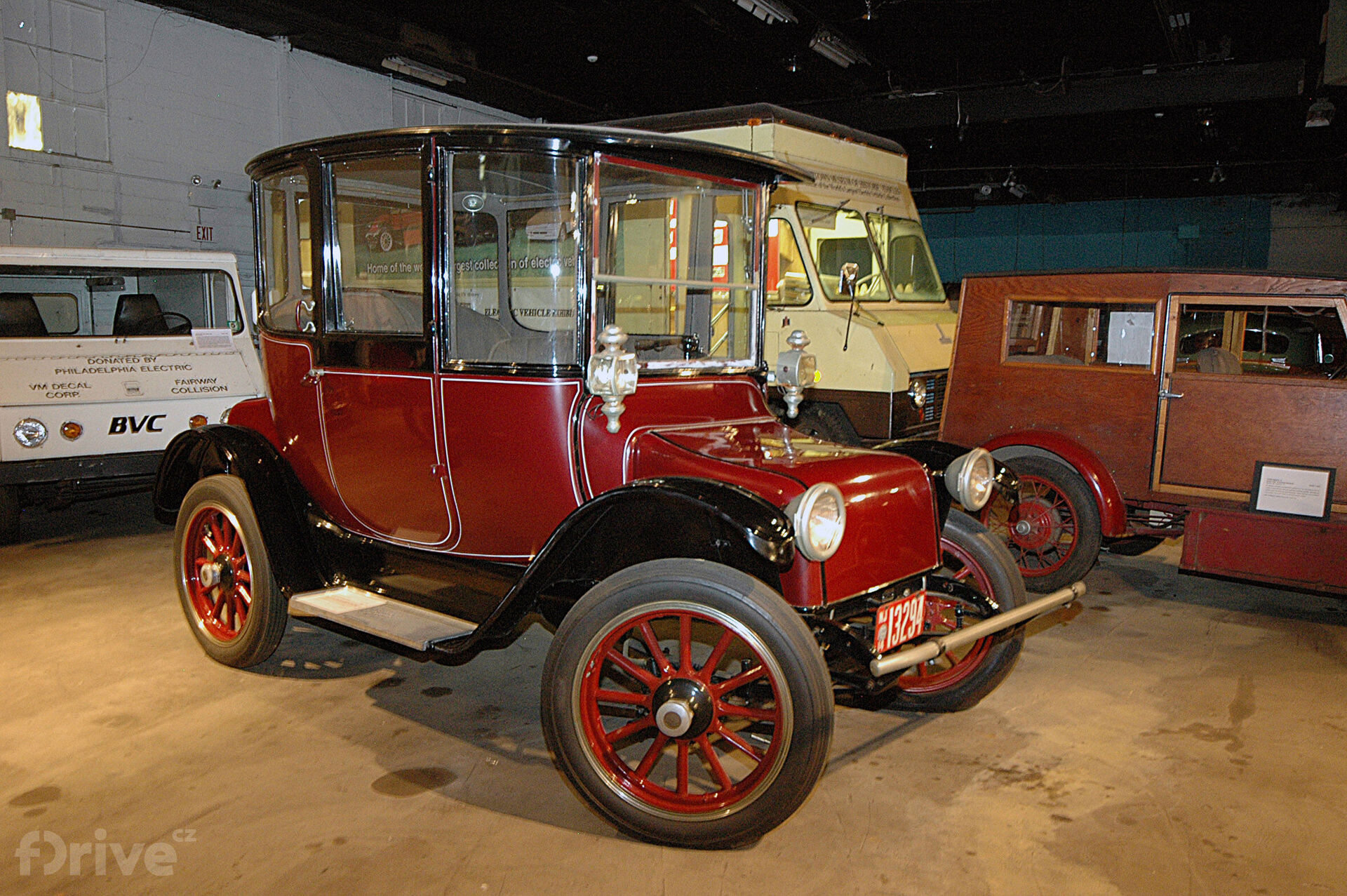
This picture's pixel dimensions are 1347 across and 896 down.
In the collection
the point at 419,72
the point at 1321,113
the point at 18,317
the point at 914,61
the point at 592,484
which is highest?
the point at 914,61

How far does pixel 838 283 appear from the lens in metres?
6.51

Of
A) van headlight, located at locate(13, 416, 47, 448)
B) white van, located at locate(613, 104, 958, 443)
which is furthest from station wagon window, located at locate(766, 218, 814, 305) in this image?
van headlight, located at locate(13, 416, 47, 448)

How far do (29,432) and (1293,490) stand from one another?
278 inches

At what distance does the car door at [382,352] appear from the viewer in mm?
3180

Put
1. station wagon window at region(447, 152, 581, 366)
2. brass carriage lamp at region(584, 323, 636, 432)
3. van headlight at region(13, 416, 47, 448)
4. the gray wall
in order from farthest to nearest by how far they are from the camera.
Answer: the gray wall → van headlight at region(13, 416, 47, 448) → station wagon window at region(447, 152, 581, 366) → brass carriage lamp at region(584, 323, 636, 432)

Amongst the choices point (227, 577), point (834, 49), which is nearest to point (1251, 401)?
point (227, 577)

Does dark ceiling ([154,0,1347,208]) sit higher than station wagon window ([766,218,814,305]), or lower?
higher

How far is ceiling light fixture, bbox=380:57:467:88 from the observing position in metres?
10.4

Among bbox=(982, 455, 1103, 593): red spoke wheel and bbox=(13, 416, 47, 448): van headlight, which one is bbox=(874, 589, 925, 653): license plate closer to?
bbox=(982, 455, 1103, 593): red spoke wheel

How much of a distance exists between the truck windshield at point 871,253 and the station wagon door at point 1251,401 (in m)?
2.16

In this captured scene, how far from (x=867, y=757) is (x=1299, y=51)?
1097cm

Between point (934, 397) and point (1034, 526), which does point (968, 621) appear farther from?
point (934, 397)

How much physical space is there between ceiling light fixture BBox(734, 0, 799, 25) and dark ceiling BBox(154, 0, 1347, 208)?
0.09ft

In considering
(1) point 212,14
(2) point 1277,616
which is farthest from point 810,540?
(1) point 212,14
